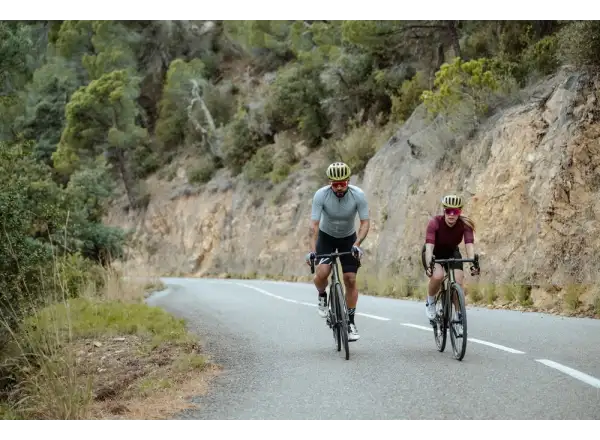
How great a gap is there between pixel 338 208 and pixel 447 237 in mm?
1320

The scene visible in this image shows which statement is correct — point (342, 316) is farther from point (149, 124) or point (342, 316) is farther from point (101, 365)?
point (149, 124)

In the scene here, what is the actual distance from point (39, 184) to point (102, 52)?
1627 inches

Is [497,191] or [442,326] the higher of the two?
[497,191]

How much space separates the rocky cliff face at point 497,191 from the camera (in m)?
16.8

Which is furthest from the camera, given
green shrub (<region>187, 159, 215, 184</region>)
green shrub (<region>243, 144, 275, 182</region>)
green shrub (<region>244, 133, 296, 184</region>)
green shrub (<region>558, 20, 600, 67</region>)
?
green shrub (<region>187, 159, 215, 184</region>)

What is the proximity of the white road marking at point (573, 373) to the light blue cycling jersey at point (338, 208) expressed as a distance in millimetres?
2579

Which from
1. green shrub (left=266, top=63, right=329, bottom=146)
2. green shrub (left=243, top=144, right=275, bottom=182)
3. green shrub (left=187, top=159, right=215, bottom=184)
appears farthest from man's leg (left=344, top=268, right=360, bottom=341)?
green shrub (left=187, top=159, right=215, bottom=184)

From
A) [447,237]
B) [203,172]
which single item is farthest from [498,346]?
[203,172]

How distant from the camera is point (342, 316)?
9.19 meters

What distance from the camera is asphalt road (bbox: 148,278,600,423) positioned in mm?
6043

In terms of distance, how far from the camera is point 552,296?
15.3 metres

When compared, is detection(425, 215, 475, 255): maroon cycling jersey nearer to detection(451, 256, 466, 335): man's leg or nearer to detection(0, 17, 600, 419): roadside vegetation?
detection(451, 256, 466, 335): man's leg

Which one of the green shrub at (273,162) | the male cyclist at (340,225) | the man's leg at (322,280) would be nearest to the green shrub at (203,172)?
the green shrub at (273,162)

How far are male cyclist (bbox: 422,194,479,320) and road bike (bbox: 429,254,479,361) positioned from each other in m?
0.10
